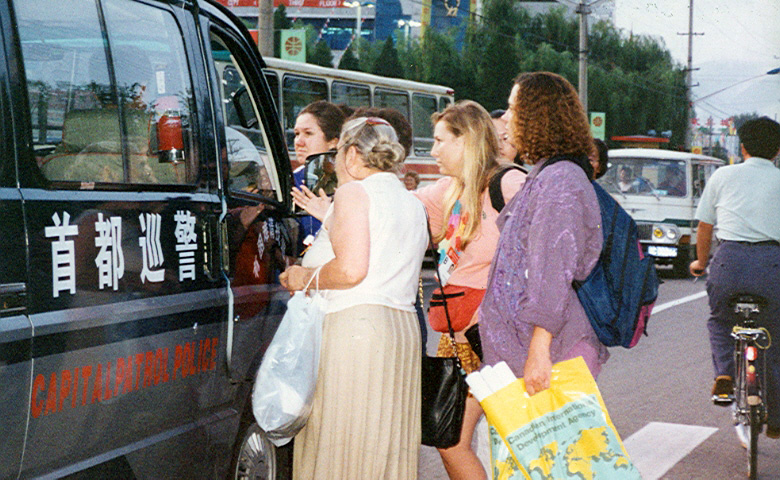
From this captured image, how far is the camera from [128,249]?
3031 mm

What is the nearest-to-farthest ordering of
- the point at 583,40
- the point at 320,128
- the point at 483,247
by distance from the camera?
the point at 483,247
the point at 320,128
the point at 583,40

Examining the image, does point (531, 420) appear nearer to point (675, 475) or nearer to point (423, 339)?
point (423, 339)

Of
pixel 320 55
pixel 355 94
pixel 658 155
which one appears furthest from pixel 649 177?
pixel 320 55

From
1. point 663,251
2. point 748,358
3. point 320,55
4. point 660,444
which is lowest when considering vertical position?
point 663,251

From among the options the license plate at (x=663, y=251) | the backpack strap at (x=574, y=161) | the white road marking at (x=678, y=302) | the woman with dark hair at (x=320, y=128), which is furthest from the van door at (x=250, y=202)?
the license plate at (x=663, y=251)

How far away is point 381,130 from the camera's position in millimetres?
3775

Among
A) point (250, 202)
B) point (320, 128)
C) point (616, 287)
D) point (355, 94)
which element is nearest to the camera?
point (616, 287)

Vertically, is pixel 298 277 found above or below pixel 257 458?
above

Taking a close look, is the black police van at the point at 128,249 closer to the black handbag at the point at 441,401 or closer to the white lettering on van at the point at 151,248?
the white lettering on van at the point at 151,248

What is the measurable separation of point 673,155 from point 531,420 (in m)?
15.3

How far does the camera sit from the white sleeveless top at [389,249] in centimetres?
363

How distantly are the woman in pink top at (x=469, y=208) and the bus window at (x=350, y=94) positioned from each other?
1182 centimetres

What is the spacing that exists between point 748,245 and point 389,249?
2.92m

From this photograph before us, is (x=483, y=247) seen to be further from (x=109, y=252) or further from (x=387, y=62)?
(x=387, y=62)
